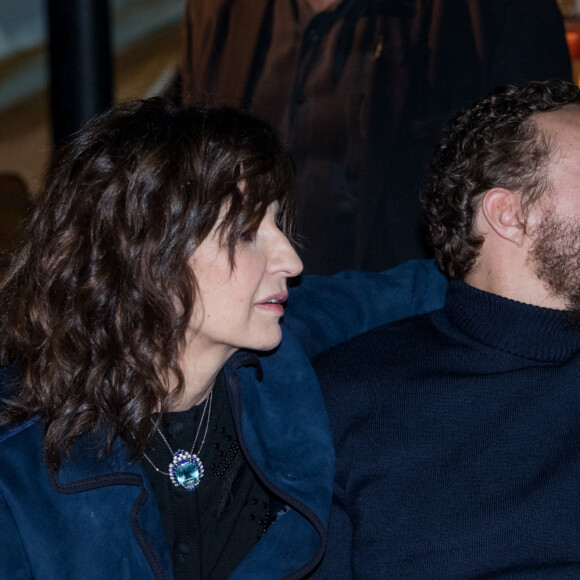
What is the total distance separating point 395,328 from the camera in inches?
67.7

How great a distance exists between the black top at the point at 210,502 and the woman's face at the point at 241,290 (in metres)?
0.17

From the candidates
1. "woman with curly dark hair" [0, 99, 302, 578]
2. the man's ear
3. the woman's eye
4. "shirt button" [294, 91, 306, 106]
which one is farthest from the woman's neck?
"shirt button" [294, 91, 306, 106]

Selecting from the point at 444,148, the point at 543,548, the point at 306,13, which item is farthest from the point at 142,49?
the point at 543,548

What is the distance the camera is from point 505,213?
1.66 metres

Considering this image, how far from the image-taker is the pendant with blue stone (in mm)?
1432

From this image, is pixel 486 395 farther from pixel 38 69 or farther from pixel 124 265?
pixel 38 69

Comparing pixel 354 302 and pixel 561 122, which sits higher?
pixel 561 122

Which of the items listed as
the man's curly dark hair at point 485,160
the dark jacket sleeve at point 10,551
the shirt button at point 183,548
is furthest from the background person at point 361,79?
the dark jacket sleeve at point 10,551

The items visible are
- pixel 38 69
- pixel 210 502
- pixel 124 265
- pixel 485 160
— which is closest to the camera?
pixel 124 265

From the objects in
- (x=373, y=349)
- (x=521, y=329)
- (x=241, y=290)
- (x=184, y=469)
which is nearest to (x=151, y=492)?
(x=184, y=469)

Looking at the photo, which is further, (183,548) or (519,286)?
(519,286)

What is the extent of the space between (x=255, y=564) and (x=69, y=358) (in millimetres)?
480

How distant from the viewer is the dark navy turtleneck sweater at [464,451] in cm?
144

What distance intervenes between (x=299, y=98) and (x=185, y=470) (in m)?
1.07
